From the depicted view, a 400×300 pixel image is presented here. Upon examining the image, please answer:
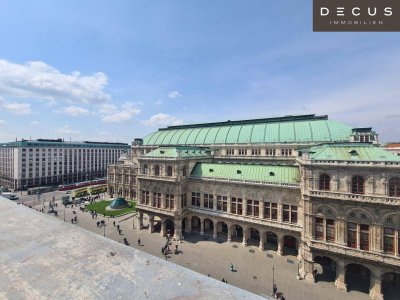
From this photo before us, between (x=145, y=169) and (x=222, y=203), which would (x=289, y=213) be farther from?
(x=145, y=169)

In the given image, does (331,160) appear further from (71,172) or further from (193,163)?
(71,172)

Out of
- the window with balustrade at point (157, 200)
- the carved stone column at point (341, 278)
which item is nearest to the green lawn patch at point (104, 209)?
the window with balustrade at point (157, 200)

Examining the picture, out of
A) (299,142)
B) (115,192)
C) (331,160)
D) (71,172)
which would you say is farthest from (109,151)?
(331,160)

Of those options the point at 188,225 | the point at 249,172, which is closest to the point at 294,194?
the point at 249,172

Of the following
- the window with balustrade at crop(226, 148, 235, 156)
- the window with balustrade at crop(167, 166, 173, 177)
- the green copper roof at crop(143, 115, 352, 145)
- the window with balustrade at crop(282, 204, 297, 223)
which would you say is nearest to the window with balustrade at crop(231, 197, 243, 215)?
the window with balustrade at crop(282, 204, 297, 223)

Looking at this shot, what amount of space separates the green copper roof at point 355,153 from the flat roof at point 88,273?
3420cm

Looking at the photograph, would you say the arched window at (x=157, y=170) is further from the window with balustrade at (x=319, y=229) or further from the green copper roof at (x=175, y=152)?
the window with balustrade at (x=319, y=229)

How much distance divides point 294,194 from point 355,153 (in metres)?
14.4

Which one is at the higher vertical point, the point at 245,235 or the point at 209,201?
the point at 209,201

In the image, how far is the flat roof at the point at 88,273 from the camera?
1608 centimetres

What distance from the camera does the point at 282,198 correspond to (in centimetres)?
4934

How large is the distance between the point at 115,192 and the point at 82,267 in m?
87.4

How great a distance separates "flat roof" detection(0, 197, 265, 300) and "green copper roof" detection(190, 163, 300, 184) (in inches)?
1450

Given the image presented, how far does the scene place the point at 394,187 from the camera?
115ft
